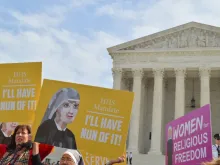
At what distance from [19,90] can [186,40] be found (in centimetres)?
3627

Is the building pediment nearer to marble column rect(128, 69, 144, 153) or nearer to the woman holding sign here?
marble column rect(128, 69, 144, 153)

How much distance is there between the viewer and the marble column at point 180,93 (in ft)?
135

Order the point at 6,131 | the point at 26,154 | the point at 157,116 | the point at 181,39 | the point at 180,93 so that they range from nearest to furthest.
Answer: the point at 26,154 → the point at 6,131 → the point at 157,116 → the point at 180,93 → the point at 181,39

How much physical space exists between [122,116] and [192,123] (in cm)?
164

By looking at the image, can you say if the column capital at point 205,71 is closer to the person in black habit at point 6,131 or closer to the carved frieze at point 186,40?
the carved frieze at point 186,40

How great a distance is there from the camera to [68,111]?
27.6 ft

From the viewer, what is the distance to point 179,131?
7.92m

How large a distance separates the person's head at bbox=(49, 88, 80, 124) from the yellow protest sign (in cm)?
58

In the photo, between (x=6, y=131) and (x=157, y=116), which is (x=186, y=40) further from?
(x=6, y=131)

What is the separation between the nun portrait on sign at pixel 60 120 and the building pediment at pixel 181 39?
118ft

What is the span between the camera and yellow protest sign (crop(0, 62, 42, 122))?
28.0 ft

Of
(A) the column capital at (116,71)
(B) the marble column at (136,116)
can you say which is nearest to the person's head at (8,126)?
(B) the marble column at (136,116)

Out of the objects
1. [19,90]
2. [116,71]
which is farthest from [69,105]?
[116,71]

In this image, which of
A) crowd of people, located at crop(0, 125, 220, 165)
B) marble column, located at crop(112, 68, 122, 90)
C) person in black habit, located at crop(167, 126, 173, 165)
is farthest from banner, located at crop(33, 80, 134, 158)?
marble column, located at crop(112, 68, 122, 90)
